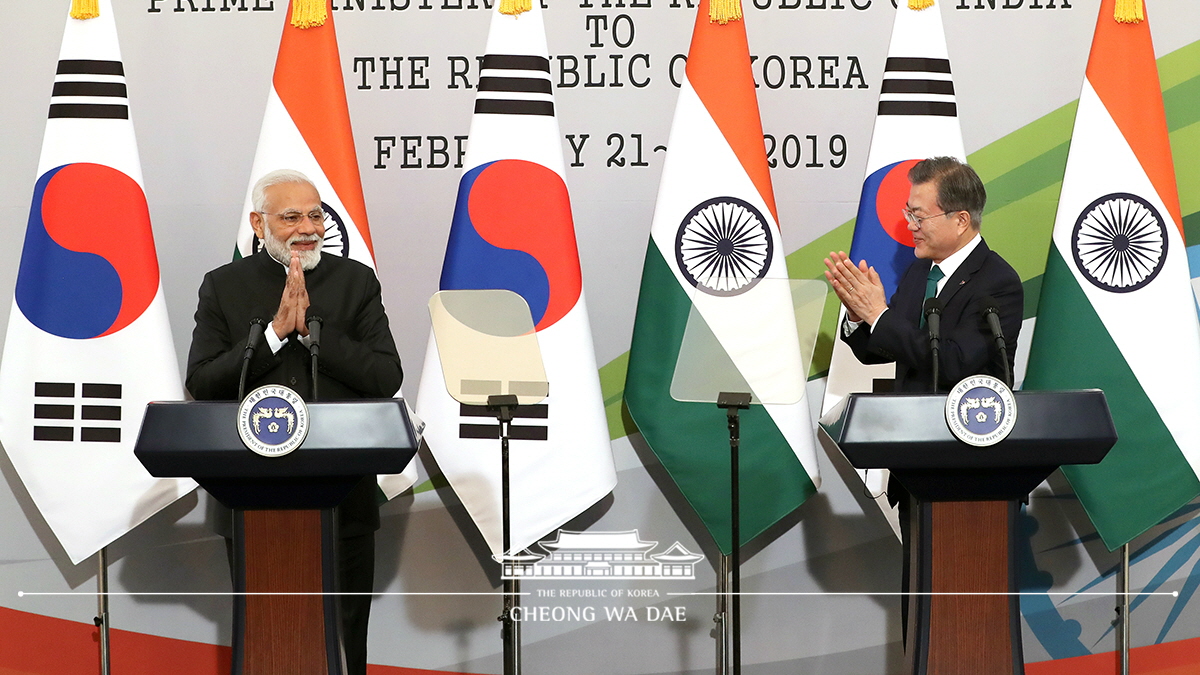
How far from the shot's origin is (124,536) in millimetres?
3852

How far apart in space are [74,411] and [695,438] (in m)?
1.94

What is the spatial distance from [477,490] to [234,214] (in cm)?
131

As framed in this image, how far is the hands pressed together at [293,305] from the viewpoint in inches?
103

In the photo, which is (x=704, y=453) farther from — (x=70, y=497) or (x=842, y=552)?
(x=70, y=497)

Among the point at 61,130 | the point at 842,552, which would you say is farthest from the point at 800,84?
the point at 61,130

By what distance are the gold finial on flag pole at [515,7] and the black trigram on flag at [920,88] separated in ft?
3.82

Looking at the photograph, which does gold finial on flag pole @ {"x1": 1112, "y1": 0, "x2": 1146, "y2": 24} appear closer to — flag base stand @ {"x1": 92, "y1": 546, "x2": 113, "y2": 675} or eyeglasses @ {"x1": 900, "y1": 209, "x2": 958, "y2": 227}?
eyeglasses @ {"x1": 900, "y1": 209, "x2": 958, "y2": 227}

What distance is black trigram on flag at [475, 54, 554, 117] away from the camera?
3.47m

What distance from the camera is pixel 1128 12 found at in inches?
136

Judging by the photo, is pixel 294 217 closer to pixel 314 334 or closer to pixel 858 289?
pixel 314 334

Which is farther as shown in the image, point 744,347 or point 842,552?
point 842,552

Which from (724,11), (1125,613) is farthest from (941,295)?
(1125,613)

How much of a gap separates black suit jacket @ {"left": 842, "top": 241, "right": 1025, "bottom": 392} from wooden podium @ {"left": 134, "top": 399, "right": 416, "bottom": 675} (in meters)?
1.24

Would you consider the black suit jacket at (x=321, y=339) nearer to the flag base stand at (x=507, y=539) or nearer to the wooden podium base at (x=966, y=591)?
the flag base stand at (x=507, y=539)
